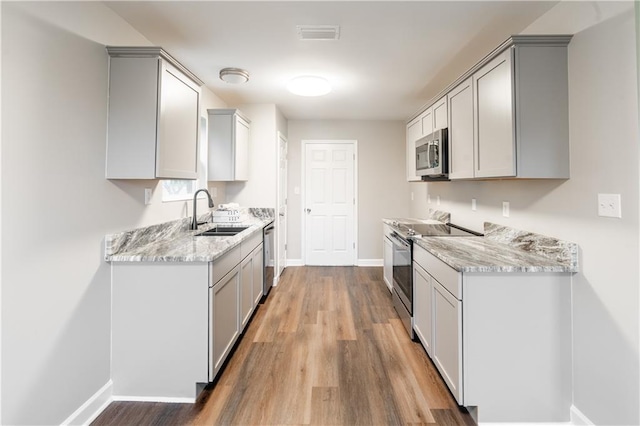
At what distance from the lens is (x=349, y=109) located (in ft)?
15.0

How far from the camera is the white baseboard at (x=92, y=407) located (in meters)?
1.71

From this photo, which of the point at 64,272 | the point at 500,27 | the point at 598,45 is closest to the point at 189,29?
the point at 64,272

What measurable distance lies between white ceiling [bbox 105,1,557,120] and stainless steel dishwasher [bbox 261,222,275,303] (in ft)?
5.39

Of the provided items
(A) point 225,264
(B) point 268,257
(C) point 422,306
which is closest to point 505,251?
(C) point 422,306

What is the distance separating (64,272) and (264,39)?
201 cm

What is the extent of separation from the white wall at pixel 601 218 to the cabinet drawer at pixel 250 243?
222cm

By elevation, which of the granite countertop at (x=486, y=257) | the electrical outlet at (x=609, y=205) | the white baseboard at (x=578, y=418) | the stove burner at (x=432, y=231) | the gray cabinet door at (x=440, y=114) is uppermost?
the gray cabinet door at (x=440, y=114)

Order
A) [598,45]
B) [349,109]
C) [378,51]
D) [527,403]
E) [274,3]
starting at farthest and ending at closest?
[349,109], [378,51], [274,3], [527,403], [598,45]

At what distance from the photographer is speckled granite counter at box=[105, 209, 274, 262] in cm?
195

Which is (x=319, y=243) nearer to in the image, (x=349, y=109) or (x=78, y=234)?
(x=349, y=109)

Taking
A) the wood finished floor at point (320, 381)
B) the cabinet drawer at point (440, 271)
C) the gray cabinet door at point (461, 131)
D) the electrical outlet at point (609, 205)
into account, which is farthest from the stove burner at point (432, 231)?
the electrical outlet at point (609, 205)

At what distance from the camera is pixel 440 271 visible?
2.04 metres

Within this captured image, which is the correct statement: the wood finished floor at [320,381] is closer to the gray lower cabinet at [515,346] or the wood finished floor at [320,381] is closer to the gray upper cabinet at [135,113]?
the gray lower cabinet at [515,346]

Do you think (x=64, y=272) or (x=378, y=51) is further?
(x=378, y=51)
